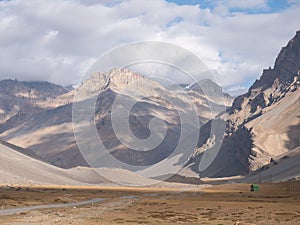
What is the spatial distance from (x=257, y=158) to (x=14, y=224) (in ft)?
564

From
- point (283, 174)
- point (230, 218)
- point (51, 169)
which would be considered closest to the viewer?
point (230, 218)

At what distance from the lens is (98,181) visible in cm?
17312

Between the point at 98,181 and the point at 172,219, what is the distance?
5326 inches

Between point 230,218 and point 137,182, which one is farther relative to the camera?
point 137,182

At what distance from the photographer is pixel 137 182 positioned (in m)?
176

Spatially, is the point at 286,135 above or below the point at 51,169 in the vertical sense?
above

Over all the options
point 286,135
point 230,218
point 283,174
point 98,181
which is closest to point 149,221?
point 230,218

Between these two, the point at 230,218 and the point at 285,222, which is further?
the point at 230,218

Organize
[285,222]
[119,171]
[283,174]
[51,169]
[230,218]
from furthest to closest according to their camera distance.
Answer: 1. [119,171]
2. [51,169]
3. [283,174]
4. [230,218]
5. [285,222]

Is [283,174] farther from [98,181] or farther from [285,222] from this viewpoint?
[285,222]

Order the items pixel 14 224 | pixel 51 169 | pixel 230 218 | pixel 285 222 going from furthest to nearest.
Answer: pixel 51 169 < pixel 230 218 < pixel 285 222 < pixel 14 224

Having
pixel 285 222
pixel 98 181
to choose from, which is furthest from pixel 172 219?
pixel 98 181

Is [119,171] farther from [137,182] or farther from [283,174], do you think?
[283,174]

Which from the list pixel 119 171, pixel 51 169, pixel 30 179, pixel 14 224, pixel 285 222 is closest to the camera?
pixel 14 224
